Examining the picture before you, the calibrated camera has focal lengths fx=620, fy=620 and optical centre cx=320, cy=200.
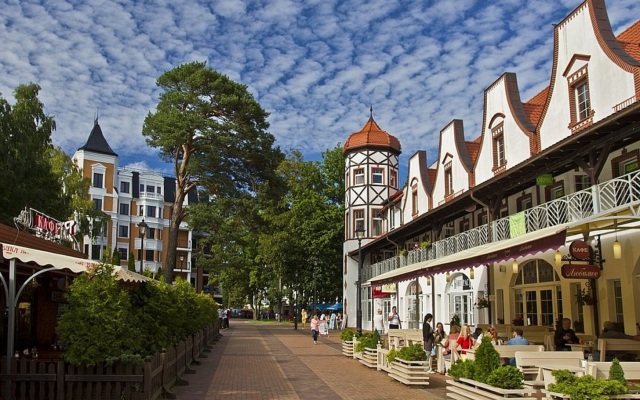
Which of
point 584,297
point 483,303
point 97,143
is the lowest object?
point 483,303

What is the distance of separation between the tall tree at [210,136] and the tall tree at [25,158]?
5166 millimetres

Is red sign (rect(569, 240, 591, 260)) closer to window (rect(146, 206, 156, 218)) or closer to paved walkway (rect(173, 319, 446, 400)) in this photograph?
paved walkway (rect(173, 319, 446, 400))

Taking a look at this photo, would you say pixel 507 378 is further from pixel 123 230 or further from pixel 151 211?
pixel 151 211

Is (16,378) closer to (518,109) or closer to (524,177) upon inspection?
(524,177)

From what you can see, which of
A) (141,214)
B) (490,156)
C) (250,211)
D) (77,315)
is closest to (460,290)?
(490,156)

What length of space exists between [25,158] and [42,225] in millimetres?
13570

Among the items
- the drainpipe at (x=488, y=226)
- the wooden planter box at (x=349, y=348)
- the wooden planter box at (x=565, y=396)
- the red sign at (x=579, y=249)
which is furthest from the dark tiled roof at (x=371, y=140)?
the wooden planter box at (x=565, y=396)

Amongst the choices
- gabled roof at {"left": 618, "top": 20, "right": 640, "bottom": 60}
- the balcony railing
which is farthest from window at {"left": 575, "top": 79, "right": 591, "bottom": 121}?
the balcony railing

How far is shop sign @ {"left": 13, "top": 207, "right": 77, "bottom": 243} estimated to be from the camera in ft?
55.9

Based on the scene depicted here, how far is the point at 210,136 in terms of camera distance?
102 feet

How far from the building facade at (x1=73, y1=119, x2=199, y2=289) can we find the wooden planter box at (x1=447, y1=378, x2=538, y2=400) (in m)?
54.1

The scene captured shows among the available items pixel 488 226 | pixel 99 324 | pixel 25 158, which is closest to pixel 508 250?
pixel 99 324

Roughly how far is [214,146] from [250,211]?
12.4 feet

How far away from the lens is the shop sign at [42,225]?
1705 centimetres
